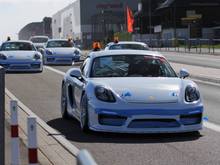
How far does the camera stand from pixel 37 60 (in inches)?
1013

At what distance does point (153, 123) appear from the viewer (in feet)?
29.8

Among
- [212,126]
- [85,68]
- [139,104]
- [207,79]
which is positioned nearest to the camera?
[139,104]

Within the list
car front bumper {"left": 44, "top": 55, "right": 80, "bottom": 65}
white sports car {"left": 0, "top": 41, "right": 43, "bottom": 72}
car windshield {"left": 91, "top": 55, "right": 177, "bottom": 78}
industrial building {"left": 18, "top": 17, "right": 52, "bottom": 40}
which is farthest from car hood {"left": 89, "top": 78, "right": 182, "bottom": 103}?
industrial building {"left": 18, "top": 17, "right": 52, "bottom": 40}

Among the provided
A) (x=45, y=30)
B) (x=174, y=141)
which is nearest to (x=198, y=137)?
(x=174, y=141)

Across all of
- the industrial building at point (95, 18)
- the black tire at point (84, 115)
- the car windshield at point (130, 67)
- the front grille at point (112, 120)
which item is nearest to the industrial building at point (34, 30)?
the industrial building at point (95, 18)

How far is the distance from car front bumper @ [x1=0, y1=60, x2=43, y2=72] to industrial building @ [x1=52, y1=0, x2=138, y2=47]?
7425 centimetres

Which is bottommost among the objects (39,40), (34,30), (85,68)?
(85,68)

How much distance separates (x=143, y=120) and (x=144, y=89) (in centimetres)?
47

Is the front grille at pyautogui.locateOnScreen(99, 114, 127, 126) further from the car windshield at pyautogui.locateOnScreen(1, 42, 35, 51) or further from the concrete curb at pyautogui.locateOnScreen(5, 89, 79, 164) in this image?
the car windshield at pyautogui.locateOnScreen(1, 42, 35, 51)

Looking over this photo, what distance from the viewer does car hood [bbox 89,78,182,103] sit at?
29.9ft

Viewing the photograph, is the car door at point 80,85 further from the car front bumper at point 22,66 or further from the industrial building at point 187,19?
the industrial building at point 187,19

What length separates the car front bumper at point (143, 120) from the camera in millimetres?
9016

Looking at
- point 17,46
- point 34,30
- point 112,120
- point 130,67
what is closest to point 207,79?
point 17,46

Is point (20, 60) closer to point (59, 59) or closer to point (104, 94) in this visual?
point (59, 59)
